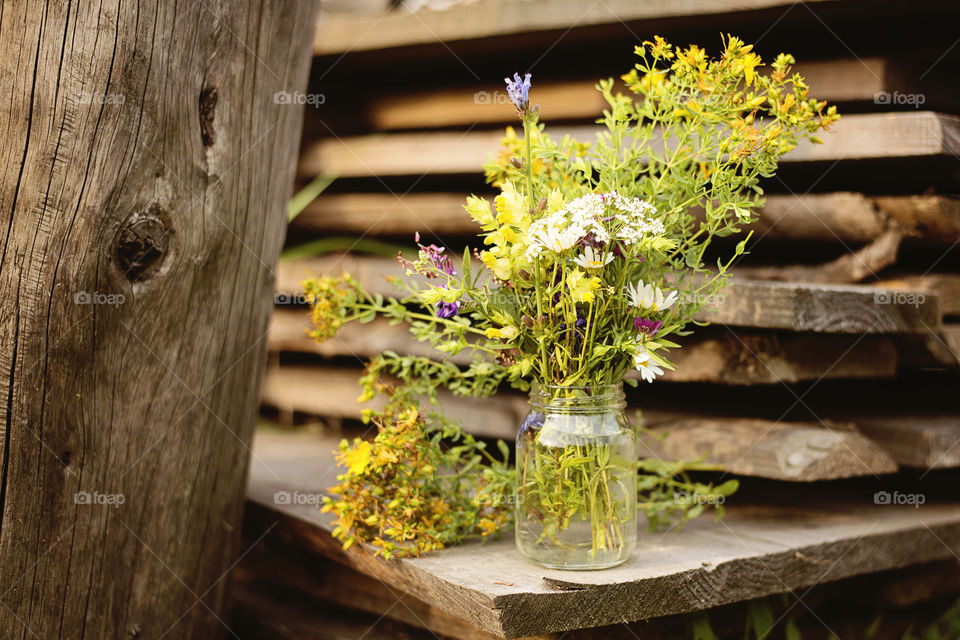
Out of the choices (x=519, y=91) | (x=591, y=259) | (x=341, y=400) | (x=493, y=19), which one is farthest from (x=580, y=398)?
(x=341, y=400)

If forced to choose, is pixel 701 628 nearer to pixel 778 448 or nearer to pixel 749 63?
pixel 778 448

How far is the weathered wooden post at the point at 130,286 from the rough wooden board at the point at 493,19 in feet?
2.09

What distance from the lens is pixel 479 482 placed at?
6.57 ft

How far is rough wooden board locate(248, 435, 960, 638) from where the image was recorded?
1560mm

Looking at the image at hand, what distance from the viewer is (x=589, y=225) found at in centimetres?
149

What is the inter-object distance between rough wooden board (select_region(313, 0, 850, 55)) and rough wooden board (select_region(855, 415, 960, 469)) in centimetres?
110

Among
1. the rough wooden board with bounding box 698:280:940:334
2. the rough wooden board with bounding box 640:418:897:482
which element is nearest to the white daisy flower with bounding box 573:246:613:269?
the rough wooden board with bounding box 698:280:940:334

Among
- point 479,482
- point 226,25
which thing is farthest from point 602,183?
point 226,25

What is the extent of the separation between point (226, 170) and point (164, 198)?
0.18m

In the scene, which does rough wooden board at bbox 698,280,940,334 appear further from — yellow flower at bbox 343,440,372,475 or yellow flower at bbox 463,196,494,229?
yellow flower at bbox 343,440,372,475

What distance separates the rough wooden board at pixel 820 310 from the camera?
1.93m

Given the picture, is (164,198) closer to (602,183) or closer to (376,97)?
(602,183)

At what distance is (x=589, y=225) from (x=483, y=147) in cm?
139

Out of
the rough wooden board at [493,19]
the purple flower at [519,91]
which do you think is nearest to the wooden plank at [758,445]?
the purple flower at [519,91]
